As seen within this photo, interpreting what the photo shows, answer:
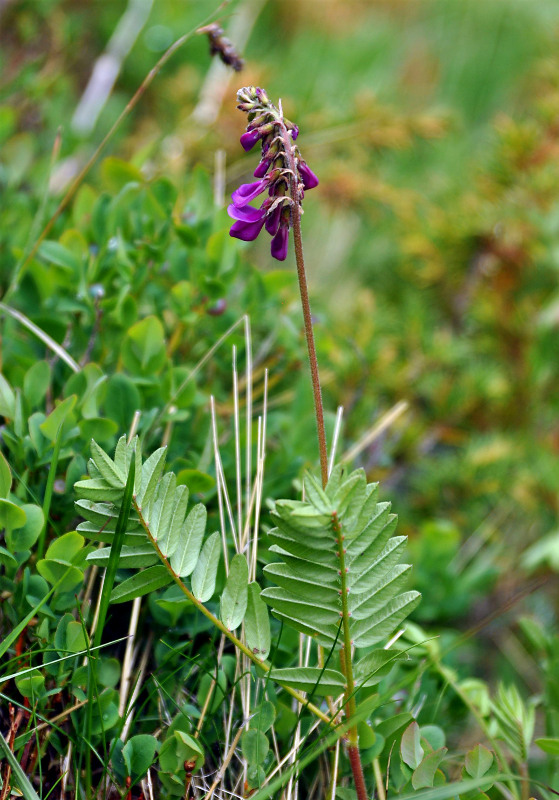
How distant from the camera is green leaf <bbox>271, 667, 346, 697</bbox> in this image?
964 mm

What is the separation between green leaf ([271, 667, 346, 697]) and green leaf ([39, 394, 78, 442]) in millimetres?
528

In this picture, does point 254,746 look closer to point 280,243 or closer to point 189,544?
point 189,544

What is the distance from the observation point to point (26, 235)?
167 cm

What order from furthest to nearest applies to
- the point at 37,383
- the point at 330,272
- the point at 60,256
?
1. the point at 330,272
2. the point at 60,256
3. the point at 37,383

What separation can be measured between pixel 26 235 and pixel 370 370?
1.09m

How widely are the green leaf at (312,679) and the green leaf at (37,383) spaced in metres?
0.67

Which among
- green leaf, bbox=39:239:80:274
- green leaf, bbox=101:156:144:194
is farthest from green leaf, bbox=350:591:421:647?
green leaf, bbox=101:156:144:194

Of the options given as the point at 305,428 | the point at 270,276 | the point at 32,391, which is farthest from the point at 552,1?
the point at 32,391

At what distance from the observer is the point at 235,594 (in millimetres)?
1023

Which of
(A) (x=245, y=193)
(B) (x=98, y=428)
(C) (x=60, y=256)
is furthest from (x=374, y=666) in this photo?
(C) (x=60, y=256)

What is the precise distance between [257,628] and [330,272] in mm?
2118

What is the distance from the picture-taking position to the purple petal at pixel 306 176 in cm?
99

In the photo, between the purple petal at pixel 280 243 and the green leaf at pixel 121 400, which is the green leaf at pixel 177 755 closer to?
the green leaf at pixel 121 400

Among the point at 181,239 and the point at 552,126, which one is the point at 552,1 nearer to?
the point at 552,126
